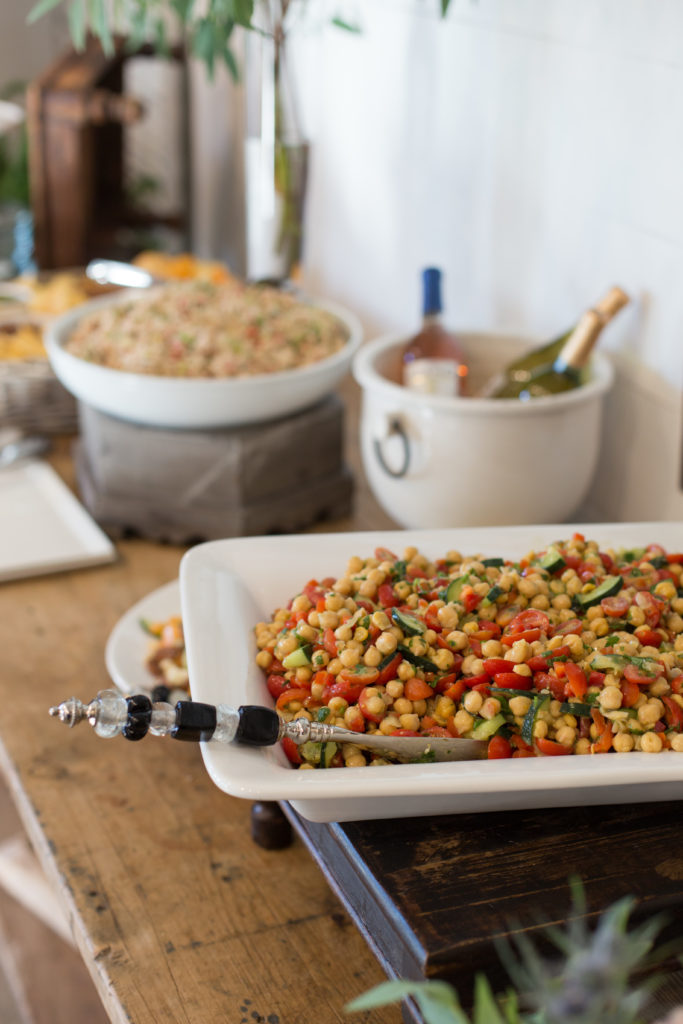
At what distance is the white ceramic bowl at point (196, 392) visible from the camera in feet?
3.95

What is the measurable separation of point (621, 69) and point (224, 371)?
553mm


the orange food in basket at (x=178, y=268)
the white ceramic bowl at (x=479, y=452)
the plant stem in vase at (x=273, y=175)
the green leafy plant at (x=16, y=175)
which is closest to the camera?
the white ceramic bowl at (x=479, y=452)

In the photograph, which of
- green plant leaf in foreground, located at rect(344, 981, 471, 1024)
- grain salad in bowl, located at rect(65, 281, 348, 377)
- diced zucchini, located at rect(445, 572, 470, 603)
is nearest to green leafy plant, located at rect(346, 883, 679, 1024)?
green plant leaf in foreground, located at rect(344, 981, 471, 1024)

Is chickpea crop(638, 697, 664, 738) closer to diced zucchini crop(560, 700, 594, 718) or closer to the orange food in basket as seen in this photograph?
diced zucchini crop(560, 700, 594, 718)

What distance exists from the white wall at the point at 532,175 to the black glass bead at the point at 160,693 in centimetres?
60

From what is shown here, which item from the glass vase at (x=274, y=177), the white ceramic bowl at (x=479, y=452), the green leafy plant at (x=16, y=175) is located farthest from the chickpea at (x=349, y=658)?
the green leafy plant at (x=16, y=175)

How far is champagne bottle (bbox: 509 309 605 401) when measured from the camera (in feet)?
3.65

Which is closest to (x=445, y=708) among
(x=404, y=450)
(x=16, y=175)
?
(x=404, y=450)

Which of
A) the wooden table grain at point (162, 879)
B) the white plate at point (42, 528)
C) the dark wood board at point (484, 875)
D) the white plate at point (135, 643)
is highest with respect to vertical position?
the dark wood board at point (484, 875)

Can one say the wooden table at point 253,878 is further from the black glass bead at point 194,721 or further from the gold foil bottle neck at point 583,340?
the gold foil bottle neck at point 583,340

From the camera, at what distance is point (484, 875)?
66cm

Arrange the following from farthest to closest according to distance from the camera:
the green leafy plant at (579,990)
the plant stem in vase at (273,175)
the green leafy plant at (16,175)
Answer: the green leafy plant at (16,175) → the plant stem in vase at (273,175) → the green leafy plant at (579,990)

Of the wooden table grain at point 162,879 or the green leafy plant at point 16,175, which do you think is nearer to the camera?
the wooden table grain at point 162,879

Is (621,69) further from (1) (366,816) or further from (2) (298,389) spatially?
(1) (366,816)
